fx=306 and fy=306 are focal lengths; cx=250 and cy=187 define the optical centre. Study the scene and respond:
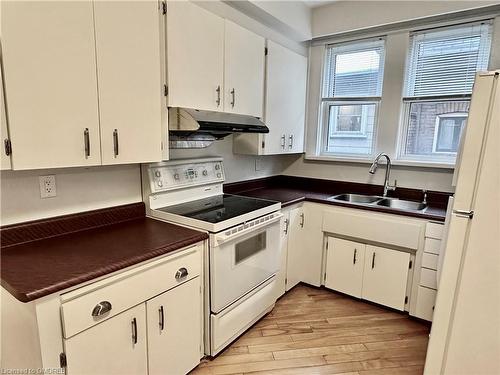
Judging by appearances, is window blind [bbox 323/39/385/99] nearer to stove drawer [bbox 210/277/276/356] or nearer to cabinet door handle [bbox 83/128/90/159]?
stove drawer [bbox 210/277/276/356]

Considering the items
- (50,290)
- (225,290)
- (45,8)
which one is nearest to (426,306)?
(225,290)

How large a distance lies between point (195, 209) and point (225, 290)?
58 cm

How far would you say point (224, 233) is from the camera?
1858mm

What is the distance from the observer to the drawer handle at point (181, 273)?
1.67 m

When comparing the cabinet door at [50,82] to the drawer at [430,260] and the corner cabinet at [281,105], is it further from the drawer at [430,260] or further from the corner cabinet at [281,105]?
the drawer at [430,260]

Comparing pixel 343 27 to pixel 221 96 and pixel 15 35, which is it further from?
pixel 15 35

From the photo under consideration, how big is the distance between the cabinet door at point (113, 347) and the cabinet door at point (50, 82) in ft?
2.51

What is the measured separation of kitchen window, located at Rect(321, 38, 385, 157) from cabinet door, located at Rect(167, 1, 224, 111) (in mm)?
1566

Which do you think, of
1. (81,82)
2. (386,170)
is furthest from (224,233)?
(386,170)

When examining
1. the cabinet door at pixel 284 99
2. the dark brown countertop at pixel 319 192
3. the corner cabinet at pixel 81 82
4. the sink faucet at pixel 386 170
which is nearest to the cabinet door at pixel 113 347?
the corner cabinet at pixel 81 82

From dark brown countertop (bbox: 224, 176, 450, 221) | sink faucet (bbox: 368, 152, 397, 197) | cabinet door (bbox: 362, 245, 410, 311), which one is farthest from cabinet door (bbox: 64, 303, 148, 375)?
sink faucet (bbox: 368, 152, 397, 197)

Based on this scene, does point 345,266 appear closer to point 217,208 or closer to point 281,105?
point 217,208

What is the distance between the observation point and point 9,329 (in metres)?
1.39

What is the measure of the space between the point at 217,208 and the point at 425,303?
178 cm
